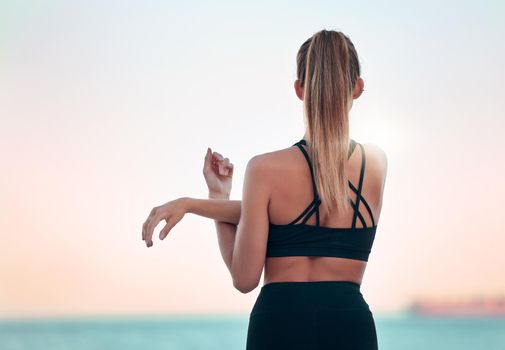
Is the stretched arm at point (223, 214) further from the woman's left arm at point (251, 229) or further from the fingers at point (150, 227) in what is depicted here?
the fingers at point (150, 227)

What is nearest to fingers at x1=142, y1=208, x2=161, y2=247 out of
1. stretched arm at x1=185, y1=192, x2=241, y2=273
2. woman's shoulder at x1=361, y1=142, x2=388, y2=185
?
stretched arm at x1=185, y1=192, x2=241, y2=273

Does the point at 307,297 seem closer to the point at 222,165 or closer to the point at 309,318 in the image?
the point at 309,318

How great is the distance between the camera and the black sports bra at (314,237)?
89.3 inches

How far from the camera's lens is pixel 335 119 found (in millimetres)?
2293

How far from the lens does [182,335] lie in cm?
3856

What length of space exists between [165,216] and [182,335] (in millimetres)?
37148

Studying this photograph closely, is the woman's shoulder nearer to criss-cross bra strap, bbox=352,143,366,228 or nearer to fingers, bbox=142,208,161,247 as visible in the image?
criss-cross bra strap, bbox=352,143,366,228

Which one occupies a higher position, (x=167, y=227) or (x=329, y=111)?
(x=329, y=111)

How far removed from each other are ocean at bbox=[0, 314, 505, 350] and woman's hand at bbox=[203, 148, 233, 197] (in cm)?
3038

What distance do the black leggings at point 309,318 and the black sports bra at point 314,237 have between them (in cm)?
9

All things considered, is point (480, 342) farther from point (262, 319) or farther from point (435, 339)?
point (262, 319)

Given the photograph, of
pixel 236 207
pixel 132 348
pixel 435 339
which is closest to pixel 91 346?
pixel 132 348

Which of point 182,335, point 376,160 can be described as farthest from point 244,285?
point 182,335

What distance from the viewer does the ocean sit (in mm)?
33875
